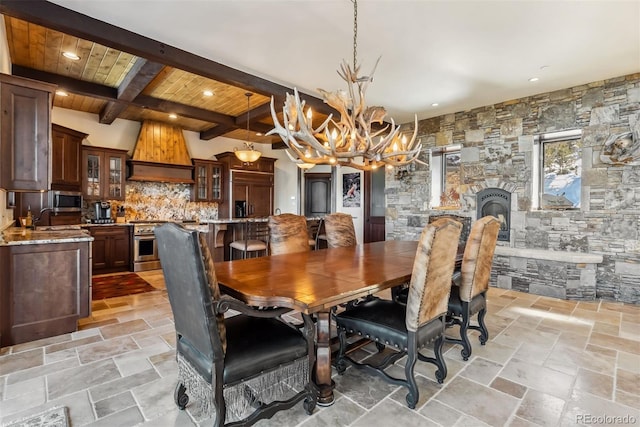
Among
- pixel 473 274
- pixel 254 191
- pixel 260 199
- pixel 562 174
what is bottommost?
pixel 473 274

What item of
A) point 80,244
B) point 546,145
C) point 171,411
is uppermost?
point 546,145

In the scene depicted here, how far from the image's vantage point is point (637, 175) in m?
3.94

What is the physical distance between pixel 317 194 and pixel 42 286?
675 centimetres

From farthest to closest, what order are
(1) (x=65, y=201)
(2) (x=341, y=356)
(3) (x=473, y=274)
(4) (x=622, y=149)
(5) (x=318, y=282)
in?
(1) (x=65, y=201) < (4) (x=622, y=149) < (3) (x=473, y=274) < (2) (x=341, y=356) < (5) (x=318, y=282)

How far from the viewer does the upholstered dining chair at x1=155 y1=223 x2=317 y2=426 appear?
1438mm

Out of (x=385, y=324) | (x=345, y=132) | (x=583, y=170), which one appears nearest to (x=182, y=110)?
(x=345, y=132)

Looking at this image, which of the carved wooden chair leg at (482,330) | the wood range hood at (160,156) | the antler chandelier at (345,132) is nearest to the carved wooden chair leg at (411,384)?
the carved wooden chair leg at (482,330)

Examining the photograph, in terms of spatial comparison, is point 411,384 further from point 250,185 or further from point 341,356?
point 250,185

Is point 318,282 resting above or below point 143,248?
above

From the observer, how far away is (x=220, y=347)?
1448 mm

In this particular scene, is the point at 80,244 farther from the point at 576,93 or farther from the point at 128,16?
the point at 576,93

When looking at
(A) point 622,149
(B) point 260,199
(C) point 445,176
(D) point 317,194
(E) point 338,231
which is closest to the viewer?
(E) point 338,231

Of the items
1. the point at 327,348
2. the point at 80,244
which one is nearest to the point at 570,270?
the point at 327,348

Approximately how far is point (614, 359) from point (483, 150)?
355 centimetres
